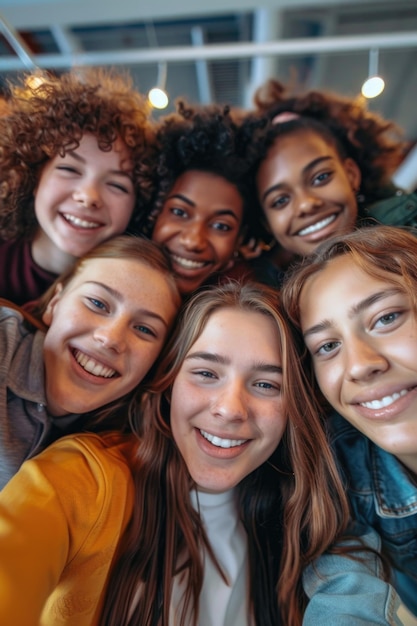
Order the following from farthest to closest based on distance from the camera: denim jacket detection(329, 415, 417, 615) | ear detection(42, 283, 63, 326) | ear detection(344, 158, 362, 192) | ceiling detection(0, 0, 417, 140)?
ceiling detection(0, 0, 417, 140), ear detection(344, 158, 362, 192), ear detection(42, 283, 63, 326), denim jacket detection(329, 415, 417, 615)

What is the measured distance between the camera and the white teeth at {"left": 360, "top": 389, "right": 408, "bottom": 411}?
872mm

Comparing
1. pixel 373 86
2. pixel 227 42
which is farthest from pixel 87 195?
pixel 227 42

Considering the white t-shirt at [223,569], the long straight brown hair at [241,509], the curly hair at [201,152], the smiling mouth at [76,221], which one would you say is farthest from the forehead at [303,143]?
the white t-shirt at [223,569]

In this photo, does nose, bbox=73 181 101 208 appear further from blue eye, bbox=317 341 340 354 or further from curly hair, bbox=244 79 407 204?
blue eye, bbox=317 341 340 354

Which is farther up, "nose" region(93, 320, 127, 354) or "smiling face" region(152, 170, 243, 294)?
"smiling face" region(152, 170, 243, 294)

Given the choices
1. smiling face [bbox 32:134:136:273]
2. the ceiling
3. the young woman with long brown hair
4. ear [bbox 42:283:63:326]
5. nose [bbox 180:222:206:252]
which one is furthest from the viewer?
the ceiling

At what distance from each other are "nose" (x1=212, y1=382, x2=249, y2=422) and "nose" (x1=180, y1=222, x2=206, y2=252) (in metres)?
0.61

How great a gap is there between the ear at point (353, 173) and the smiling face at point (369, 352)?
0.74 meters

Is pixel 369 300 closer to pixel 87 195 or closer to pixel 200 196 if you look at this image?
pixel 200 196

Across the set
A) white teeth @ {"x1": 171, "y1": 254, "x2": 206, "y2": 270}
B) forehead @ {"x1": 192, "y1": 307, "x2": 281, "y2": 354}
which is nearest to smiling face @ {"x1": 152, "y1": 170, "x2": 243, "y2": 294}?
white teeth @ {"x1": 171, "y1": 254, "x2": 206, "y2": 270}

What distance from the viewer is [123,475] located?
3.10 feet

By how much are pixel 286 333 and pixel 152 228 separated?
2.45ft

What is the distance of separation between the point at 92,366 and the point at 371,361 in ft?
2.36

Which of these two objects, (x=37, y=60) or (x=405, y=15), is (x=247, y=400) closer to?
(x=37, y=60)
